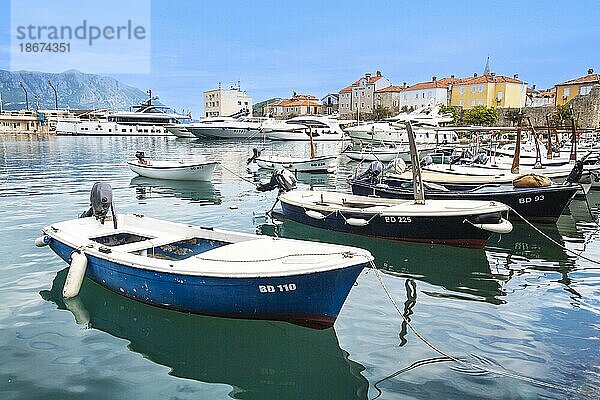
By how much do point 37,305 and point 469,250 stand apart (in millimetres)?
9428

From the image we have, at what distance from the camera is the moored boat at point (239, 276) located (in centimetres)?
695

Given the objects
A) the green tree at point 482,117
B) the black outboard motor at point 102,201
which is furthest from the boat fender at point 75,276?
the green tree at point 482,117

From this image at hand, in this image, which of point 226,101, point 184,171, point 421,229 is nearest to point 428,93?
point 226,101

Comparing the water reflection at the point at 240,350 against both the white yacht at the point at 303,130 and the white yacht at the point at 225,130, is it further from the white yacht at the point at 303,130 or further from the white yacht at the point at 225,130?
the white yacht at the point at 225,130

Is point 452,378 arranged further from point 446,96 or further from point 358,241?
point 446,96

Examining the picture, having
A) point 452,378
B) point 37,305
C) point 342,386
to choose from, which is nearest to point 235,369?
point 342,386

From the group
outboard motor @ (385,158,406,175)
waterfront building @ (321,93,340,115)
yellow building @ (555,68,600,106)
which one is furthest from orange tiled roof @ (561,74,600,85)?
outboard motor @ (385,158,406,175)

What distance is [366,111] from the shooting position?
4269 inches

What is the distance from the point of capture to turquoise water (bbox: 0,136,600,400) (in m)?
6.14

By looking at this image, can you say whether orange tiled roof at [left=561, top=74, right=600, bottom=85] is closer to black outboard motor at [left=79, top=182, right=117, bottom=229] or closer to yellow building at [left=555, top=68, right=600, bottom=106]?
yellow building at [left=555, top=68, right=600, bottom=106]

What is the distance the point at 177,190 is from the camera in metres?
23.0

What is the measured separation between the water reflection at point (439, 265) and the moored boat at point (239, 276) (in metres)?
3.16

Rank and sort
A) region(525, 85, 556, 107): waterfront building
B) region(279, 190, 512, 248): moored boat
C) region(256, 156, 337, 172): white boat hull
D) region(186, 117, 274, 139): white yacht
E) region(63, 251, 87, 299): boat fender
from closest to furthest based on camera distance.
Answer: region(63, 251, 87, 299): boat fender < region(279, 190, 512, 248): moored boat < region(256, 156, 337, 172): white boat hull < region(186, 117, 274, 139): white yacht < region(525, 85, 556, 107): waterfront building

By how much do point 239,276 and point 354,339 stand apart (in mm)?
2015
